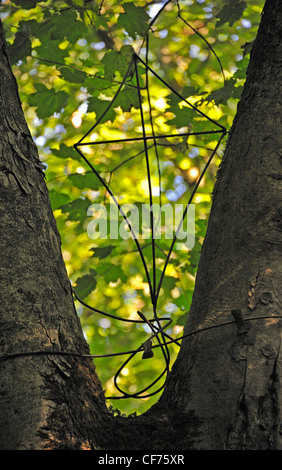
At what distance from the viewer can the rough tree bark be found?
0.77m

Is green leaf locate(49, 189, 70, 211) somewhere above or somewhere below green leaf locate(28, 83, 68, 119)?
below

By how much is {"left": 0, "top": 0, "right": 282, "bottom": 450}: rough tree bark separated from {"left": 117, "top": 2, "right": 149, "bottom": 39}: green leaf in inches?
37.4

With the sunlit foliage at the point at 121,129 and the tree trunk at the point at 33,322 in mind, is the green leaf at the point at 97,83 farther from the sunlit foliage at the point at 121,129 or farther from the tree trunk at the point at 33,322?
the tree trunk at the point at 33,322

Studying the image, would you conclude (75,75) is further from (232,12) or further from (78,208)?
(232,12)

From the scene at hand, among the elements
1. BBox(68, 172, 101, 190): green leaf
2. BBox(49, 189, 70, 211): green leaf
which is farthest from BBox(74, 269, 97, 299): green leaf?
BBox(49, 189, 70, 211): green leaf

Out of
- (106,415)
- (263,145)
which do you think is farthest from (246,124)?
(106,415)

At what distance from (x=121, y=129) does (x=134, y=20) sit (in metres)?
2.13

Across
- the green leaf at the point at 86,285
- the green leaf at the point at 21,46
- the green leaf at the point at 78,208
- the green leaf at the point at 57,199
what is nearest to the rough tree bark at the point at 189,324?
the green leaf at the point at 21,46

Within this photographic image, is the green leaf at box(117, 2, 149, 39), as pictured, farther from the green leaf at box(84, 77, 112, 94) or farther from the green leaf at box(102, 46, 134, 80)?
the green leaf at box(84, 77, 112, 94)

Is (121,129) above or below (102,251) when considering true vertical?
above

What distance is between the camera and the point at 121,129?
3996 millimetres

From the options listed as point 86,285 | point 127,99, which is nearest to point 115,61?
point 127,99

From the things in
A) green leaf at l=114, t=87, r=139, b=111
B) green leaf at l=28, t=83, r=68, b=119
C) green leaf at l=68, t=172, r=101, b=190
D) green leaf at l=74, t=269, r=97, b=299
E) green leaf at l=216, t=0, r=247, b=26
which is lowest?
green leaf at l=74, t=269, r=97, b=299

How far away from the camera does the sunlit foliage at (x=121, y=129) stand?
216 cm
